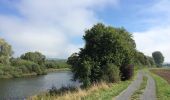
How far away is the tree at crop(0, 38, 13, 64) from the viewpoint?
107 meters

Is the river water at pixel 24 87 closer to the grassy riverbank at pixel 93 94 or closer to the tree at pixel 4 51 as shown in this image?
the grassy riverbank at pixel 93 94

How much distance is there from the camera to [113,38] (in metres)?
43.0

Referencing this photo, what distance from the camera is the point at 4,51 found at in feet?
354

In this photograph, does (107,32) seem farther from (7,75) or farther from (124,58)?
(7,75)

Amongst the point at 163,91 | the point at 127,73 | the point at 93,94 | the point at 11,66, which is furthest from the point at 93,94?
the point at 11,66

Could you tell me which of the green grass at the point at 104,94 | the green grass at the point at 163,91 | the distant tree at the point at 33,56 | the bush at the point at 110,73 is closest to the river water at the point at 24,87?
the bush at the point at 110,73

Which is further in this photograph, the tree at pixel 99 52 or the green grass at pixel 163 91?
the tree at pixel 99 52

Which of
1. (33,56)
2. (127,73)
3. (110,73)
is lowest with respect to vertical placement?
(110,73)

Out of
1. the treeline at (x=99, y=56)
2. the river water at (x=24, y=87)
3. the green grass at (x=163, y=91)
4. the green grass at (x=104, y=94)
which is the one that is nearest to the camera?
the green grass at (x=163, y=91)

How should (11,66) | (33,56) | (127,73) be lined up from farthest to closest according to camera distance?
(33,56) < (11,66) < (127,73)

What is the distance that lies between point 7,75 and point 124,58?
61.3 m

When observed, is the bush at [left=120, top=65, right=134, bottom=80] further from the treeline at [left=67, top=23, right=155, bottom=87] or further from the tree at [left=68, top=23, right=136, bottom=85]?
the tree at [left=68, top=23, right=136, bottom=85]

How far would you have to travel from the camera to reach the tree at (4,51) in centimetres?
10663

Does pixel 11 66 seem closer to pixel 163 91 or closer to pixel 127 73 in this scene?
pixel 127 73
